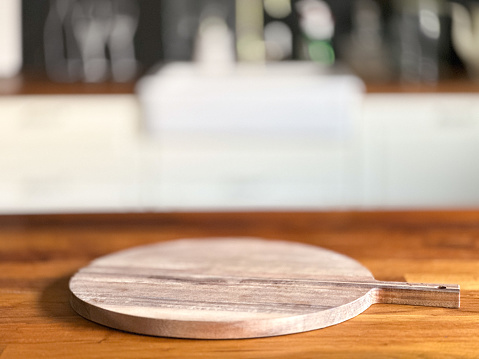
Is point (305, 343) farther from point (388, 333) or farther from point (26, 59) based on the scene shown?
point (26, 59)

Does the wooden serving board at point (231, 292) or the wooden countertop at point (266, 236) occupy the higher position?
the wooden serving board at point (231, 292)

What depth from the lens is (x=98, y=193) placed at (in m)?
2.50

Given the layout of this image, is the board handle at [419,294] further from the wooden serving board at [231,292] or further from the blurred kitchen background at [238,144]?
the blurred kitchen background at [238,144]

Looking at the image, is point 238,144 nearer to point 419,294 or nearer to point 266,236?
point 266,236

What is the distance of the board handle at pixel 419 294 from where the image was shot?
60 cm

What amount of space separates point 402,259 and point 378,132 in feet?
5.64

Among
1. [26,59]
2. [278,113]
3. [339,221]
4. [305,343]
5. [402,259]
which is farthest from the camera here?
[26,59]

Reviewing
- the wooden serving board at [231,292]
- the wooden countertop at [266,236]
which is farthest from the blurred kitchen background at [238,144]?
the wooden serving board at [231,292]

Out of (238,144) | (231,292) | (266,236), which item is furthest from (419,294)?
(238,144)

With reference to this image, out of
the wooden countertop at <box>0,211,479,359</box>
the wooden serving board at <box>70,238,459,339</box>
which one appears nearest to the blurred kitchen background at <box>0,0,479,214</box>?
the wooden countertop at <box>0,211,479,359</box>

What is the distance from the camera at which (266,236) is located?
917mm

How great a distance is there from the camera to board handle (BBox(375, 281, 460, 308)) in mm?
595

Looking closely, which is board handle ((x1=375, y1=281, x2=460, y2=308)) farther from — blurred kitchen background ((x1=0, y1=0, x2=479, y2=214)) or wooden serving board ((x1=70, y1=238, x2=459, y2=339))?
blurred kitchen background ((x1=0, y1=0, x2=479, y2=214))

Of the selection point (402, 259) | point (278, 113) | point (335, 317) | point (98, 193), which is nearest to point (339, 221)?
point (402, 259)
